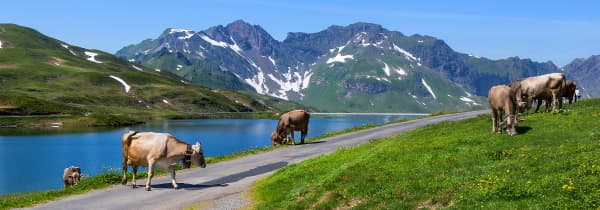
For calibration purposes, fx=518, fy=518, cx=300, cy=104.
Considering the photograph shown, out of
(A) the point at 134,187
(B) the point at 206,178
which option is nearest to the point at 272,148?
(B) the point at 206,178

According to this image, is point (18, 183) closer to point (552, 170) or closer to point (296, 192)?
point (296, 192)

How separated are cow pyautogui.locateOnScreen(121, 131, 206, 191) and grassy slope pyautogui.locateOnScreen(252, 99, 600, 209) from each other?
4.78 meters

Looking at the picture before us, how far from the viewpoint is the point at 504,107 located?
3288 centimetres

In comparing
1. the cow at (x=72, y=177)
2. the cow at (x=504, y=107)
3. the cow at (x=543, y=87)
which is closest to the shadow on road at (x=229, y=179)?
the cow at (x=504, y=107)

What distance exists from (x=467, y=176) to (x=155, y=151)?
17.9 m

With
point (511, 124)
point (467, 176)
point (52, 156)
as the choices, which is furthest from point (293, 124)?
point (52, 156)

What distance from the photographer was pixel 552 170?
21.0 meters

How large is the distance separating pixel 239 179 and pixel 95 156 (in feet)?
265

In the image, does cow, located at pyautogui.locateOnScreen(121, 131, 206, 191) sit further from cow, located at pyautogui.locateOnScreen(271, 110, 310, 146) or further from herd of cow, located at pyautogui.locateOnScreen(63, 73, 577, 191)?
cow, located at pyautogui.locateOnScreen(271, 110, 310, 146)

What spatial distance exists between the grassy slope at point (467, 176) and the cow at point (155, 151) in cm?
478

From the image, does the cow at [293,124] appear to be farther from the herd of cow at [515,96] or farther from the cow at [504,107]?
the cow at [504,107]

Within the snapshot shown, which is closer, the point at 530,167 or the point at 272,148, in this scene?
the point at 530,167

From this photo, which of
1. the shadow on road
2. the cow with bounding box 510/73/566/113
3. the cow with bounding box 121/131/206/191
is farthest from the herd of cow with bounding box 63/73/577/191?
the cow with bounding box 510/73/566/113

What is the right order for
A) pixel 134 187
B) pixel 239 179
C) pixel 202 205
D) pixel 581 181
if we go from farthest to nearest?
1. pixel 239 179
2. pixel 134 187
3. pixel 202 205
4. pixel 581 181
